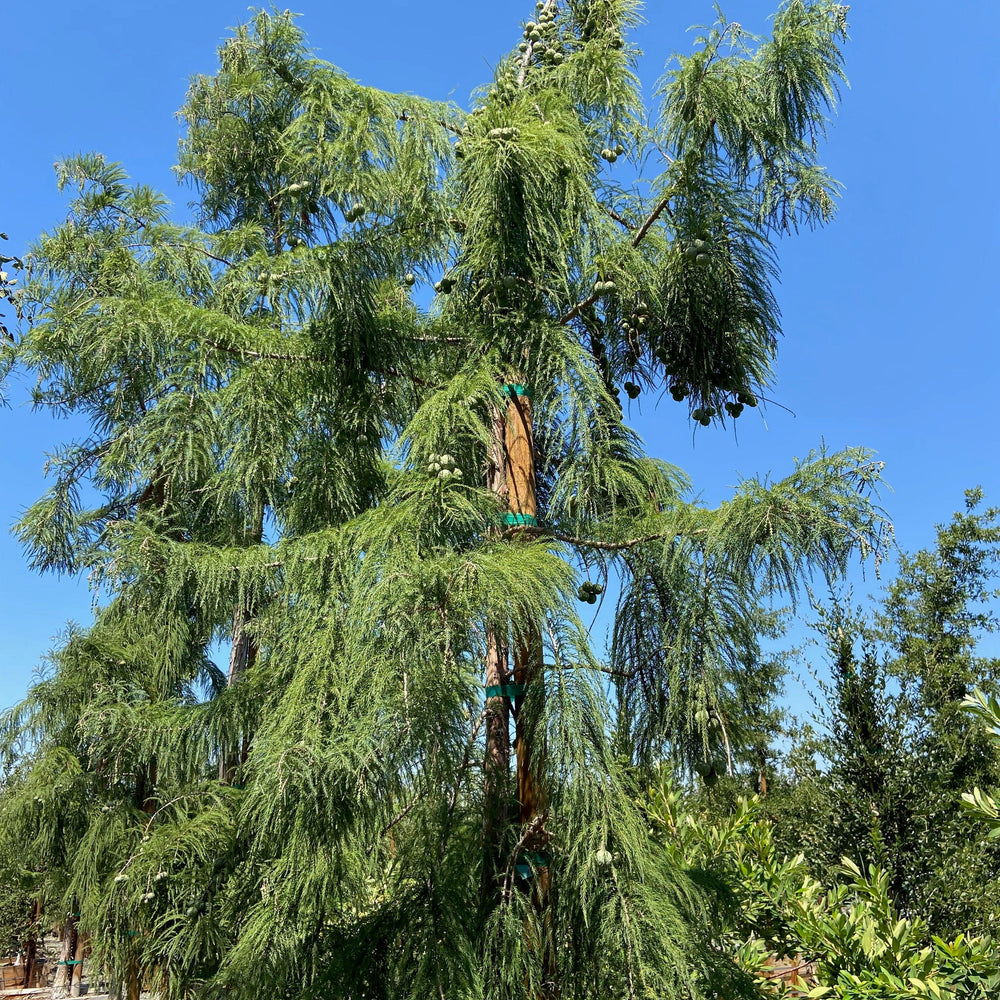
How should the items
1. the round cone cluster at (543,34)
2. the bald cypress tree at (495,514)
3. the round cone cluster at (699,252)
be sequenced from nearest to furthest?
1. the bald cypress tree at (495,514)
2. the round cone cluster at (699,252)
3. the round cone cluster at (543,34)

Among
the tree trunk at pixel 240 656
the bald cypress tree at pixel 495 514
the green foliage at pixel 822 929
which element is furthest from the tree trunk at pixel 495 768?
the tree trunk at pixel 240 656

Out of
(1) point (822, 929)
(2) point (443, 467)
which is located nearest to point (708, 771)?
(2) point (443, 467)

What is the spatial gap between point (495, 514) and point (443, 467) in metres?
0.21

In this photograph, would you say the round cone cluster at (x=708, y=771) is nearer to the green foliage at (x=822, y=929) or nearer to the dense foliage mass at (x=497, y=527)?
the dense foliage mass at (x=497, y=527)

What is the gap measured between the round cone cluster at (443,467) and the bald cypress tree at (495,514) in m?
0.01

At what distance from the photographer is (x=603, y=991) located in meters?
1.86

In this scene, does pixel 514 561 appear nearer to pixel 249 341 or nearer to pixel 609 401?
pixel 609 401

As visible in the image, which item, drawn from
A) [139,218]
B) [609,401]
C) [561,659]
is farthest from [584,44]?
[139,218]

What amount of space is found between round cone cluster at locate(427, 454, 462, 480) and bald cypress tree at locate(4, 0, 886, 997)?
13 millimetres

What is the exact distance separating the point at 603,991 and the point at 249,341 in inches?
73.5

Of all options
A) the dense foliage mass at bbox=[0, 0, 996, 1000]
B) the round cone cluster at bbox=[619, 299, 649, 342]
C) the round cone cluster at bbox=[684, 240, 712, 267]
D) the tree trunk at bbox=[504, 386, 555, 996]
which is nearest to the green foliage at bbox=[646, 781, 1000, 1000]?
the dense foliage mass at bbox=[0, 0, 996, 1000]

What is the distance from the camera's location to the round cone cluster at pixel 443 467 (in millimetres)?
1860

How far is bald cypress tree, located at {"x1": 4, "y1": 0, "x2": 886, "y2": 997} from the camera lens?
173cm

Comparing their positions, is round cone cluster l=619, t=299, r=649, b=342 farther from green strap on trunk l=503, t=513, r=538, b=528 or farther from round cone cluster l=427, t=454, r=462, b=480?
round cone cluster l=427, t=454, r=462, b=480
